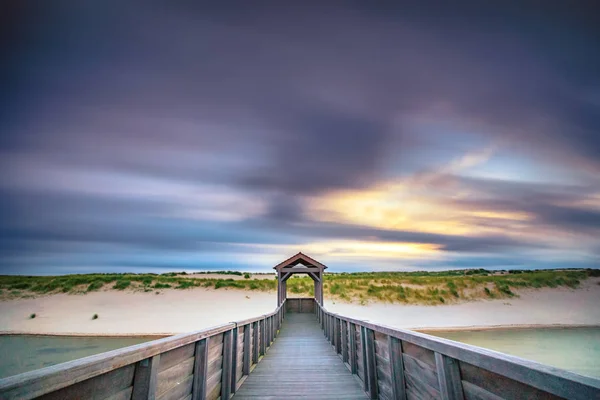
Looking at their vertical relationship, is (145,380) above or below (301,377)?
above

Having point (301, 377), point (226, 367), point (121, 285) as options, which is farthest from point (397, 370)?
point (121, 285)

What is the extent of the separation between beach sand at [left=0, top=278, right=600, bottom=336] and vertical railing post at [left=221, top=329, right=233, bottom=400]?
16525mm

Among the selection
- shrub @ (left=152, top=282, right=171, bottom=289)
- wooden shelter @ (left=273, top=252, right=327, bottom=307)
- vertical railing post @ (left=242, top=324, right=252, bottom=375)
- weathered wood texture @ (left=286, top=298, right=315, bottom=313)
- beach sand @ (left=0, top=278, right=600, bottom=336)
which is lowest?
beach sand @ (left=0, top=278, right=600, bottom=336)

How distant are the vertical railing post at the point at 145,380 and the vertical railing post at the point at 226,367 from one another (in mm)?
2248

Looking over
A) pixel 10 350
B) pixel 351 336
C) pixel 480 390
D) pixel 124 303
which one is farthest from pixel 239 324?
pixel 124 303

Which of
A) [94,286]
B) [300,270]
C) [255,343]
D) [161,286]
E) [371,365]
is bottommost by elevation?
[255,343]

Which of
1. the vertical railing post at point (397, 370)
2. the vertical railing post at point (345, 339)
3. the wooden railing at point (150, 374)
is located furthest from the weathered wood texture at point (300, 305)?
the vertical railing post at point (397, 370)

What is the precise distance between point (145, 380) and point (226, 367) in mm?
2454

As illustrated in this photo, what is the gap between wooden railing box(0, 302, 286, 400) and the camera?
1.30 m

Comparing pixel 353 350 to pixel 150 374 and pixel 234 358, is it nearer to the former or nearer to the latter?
pixel 234 358

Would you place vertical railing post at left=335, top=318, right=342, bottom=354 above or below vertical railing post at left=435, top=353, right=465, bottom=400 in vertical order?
below

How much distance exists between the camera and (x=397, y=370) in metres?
3.21

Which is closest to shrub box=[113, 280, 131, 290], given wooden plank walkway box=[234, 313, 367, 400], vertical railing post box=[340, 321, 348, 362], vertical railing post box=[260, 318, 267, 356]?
wooden plank walkway box=[234, 313, 367, 400]

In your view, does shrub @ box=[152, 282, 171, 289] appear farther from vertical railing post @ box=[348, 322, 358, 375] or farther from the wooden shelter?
vertical railing post @ box=[348, 322, 358, 375]
